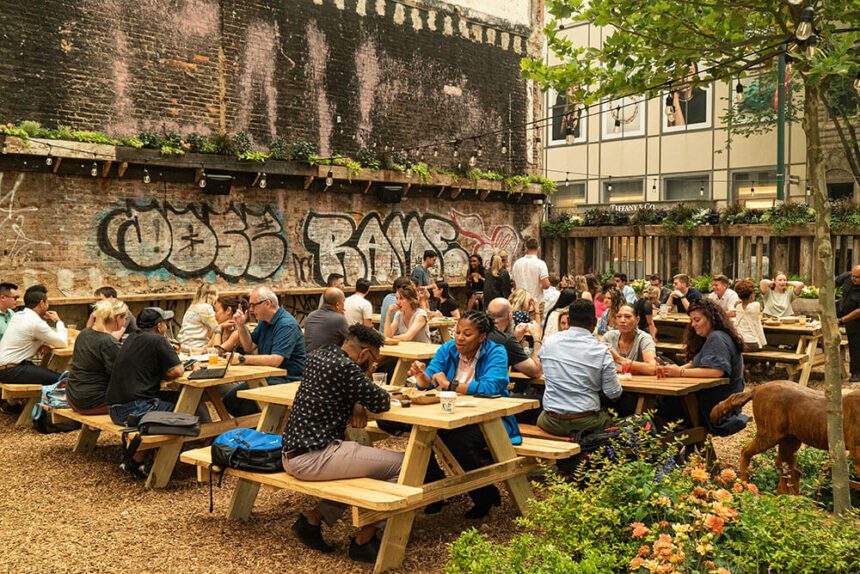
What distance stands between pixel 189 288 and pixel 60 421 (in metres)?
6.39

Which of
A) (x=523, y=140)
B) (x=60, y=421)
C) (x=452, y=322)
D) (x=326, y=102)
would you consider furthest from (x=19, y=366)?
(x=523, y=140)

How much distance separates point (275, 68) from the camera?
1609cm

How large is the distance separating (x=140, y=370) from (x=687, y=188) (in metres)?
25.5

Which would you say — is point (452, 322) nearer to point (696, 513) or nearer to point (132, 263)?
point (132, 263)

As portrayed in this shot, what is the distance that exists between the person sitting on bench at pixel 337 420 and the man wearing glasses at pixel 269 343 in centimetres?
266

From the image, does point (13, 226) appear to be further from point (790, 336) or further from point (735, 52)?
point (790, 336)

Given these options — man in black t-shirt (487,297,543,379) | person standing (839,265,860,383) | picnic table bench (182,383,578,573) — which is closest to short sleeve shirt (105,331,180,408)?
picnic table bench (182,383,578,573)

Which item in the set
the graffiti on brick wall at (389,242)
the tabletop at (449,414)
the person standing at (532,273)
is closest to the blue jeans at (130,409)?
the tabletop at (449,414)

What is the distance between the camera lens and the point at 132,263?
13.9 metres

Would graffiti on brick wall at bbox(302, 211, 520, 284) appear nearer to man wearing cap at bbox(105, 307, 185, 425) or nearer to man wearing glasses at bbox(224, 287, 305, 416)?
man wearing glasses at bbox(224, 287, 305, 416)

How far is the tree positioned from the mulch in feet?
8.20

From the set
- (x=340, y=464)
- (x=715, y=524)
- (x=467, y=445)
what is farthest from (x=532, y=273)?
(x=715, y=524)

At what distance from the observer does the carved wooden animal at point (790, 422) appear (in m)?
A: 5.38

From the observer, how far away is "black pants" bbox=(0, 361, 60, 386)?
28.6ft
